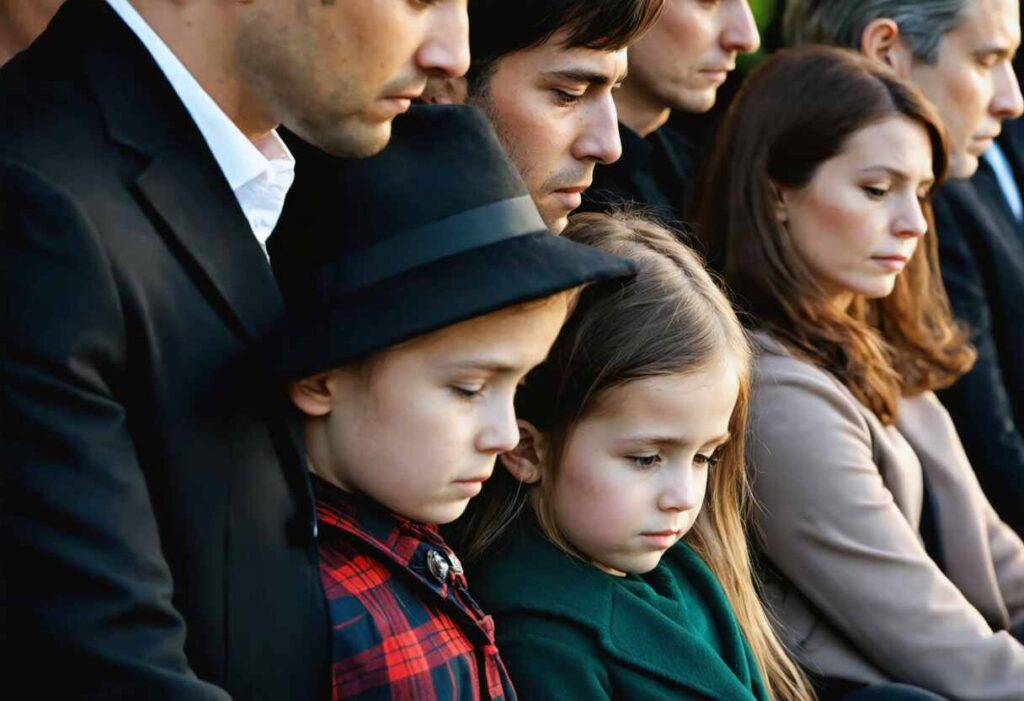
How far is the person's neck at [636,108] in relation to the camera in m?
3.98

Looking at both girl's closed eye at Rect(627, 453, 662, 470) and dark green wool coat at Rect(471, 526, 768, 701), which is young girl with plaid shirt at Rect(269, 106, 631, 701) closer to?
dark green wool coat at Rect(471, 526, 768, 701)

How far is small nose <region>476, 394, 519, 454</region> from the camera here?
2166 millimetres

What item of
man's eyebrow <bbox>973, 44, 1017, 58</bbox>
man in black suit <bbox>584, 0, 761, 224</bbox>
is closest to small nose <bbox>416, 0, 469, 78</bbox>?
man in black suit <bbox>584, 0, 761, 224</bbox>

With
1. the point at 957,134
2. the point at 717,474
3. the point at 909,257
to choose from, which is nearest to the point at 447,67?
the point at 717,474

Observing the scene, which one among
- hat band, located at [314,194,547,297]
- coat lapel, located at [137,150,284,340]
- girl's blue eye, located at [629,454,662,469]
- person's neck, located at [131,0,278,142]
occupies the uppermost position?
person's neck, located at [131,0,278,142]

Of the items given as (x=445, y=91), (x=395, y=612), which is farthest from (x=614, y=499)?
(x=445, y=91)

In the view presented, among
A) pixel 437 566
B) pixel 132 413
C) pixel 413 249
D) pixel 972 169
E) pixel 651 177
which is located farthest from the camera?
pixel 972 169

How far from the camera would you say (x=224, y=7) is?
2.00 metres

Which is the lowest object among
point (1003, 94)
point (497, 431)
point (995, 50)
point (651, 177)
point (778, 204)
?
point (1003, 94)

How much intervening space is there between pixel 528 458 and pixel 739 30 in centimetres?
184

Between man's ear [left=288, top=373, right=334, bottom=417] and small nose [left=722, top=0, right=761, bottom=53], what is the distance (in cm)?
226

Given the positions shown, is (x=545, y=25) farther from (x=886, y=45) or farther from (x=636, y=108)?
(x=886, y=45)

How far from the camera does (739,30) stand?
13.5 ft

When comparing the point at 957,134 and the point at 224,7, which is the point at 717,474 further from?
the point at 957,134
